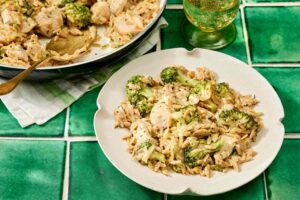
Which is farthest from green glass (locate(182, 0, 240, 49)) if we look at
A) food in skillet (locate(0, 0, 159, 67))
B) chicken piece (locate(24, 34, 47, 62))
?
chicken piece (locate(24, 34, 47, 62))

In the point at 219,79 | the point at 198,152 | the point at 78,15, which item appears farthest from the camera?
the point at 78,15

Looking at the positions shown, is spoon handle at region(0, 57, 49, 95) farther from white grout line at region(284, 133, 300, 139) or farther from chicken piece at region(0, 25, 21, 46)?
white grout line at region(284, 133, 300, 139)

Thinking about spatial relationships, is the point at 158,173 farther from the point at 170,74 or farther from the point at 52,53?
the point at 52,53

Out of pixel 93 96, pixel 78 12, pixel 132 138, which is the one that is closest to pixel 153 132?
pixel 132 138

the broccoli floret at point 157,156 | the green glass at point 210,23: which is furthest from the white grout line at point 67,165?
the green glass at point 210,23

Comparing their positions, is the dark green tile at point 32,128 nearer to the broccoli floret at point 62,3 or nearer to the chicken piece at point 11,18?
the chicken piece at point 11,18

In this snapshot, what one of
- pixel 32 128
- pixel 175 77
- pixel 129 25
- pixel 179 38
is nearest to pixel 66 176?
pixel 32 128

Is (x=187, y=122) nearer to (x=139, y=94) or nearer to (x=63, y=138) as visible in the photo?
(x=139, y=94)
